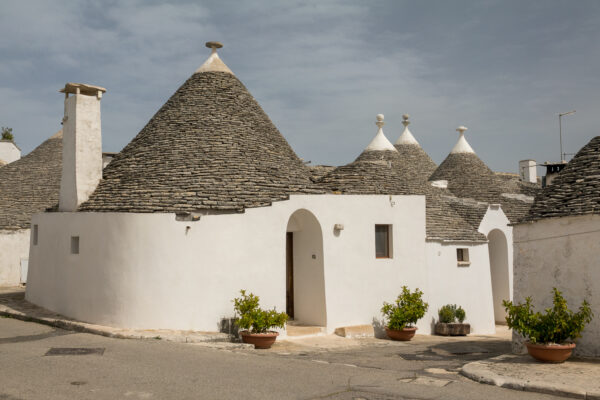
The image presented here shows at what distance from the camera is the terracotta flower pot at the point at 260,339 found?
1234 centimetres

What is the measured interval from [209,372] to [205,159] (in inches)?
290

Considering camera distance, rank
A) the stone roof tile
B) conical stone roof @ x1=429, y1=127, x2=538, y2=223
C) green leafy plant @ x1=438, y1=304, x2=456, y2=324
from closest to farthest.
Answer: the stone roof tile, green leafy plant @ x1=438, y1=304, x2=456, y2=324, conical stone roof @ x1=429, y1=127, x2=538, y2=223

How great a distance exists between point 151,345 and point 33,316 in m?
4.70

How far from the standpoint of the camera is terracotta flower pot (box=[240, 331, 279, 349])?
12.3 meters

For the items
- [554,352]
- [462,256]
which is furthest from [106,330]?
[462,256]

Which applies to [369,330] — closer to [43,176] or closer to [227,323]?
[227,323]

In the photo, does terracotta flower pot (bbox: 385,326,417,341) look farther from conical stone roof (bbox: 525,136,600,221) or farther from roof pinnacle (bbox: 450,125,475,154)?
roof pinnacle (bbox: 450,125,475,154)

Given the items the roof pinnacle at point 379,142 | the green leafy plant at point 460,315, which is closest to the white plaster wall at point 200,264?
the green leafy plant at point 460,315

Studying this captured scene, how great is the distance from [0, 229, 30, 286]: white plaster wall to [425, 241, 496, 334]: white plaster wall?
15.8 m

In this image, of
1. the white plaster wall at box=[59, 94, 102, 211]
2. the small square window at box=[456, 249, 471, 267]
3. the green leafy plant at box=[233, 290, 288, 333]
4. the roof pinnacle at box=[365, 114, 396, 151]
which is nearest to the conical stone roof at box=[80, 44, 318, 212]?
the white plaster wall at box=[59, 94, 102, 211]

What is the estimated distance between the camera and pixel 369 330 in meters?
15.1

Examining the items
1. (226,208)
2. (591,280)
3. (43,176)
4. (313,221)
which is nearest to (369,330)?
(313,221)

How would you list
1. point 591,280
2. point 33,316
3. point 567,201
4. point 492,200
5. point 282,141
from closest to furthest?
point 591,280
point 567,201
point 33,316
point 282,141
point 492,200

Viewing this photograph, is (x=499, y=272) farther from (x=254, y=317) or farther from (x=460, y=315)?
(x=254, y=317)
